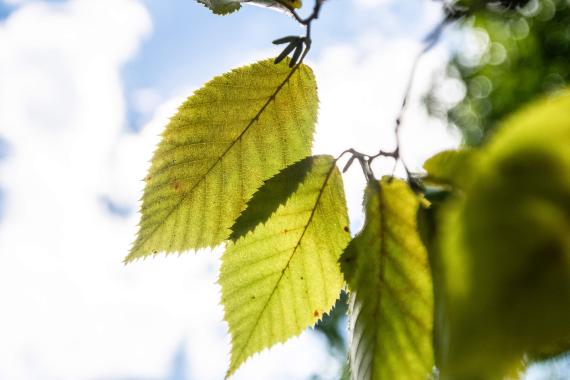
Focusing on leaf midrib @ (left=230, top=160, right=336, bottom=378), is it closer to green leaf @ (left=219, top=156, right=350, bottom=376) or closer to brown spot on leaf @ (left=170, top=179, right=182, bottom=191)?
green leaf @ (left=219, top=156, right=350, bottom=376)

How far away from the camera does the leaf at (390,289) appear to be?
0.59m

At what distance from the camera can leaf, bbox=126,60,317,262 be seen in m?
0.72

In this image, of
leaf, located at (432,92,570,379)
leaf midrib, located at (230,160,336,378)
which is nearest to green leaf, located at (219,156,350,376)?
leaf midrib, located at (230,160,336,378)

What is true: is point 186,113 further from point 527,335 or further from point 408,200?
point 527,335

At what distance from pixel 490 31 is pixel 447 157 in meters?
9.09

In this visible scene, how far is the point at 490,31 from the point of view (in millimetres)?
8797

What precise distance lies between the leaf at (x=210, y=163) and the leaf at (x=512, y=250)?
1.70 ft

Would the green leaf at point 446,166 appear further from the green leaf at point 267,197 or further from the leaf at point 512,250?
the leaf at point 512,250

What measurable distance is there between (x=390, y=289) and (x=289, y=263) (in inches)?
5.5

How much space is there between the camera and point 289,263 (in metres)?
0.69

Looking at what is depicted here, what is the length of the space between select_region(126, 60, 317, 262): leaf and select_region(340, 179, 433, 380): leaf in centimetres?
16

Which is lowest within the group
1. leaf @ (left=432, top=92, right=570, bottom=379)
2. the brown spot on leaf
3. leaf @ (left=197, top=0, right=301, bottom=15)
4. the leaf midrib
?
leaf @ (left=432, top=92, right=570, bottom=379)

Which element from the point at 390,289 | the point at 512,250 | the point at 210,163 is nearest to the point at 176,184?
the point at 210,163

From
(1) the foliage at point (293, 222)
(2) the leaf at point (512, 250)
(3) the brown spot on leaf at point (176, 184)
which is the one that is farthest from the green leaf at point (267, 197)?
(2) the leaf at point (512, 250)
